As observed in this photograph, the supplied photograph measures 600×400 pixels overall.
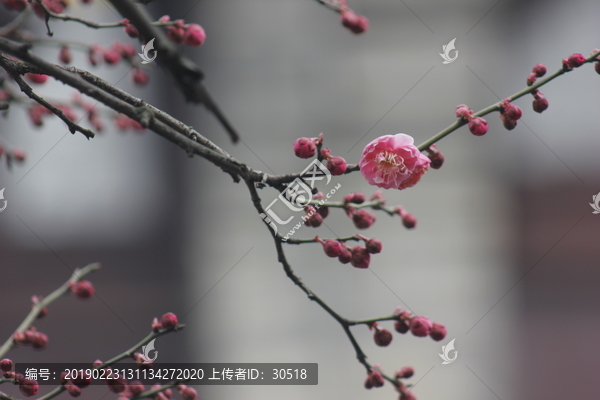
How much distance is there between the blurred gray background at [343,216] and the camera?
215 centimetres

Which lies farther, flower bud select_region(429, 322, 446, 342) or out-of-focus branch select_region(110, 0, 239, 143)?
flower bud select_region(429, 322, 446, 342)

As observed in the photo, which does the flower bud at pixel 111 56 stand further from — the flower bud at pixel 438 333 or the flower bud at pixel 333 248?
the flower bud at pixel 438 333

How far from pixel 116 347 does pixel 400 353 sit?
1258mm

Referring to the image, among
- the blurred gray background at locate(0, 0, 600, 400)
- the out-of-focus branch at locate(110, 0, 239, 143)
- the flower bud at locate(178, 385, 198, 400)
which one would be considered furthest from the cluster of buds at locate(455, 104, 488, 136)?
the blurred gray background at locate(0, 0, 600, 400)

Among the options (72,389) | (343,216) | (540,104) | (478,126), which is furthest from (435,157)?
(343,216)

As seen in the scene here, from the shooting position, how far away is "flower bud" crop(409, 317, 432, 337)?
74 centimetres

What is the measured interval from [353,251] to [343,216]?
150 cm

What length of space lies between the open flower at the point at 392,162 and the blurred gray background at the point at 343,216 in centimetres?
144

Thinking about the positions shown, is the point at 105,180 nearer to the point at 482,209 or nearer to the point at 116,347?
the point at 116,347

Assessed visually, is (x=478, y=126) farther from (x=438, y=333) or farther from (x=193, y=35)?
(x=193, y=35)

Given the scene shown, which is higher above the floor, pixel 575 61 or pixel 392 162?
pixel 575 61

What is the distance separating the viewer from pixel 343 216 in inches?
88.4

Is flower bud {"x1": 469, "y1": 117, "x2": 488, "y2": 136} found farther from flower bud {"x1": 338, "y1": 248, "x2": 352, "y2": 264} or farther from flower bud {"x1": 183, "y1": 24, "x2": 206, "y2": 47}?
flower bud {"x1": 183, "y1": 24, "x2": 206, "y2": 47}

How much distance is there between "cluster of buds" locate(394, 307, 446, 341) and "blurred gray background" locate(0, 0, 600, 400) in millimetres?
1397
